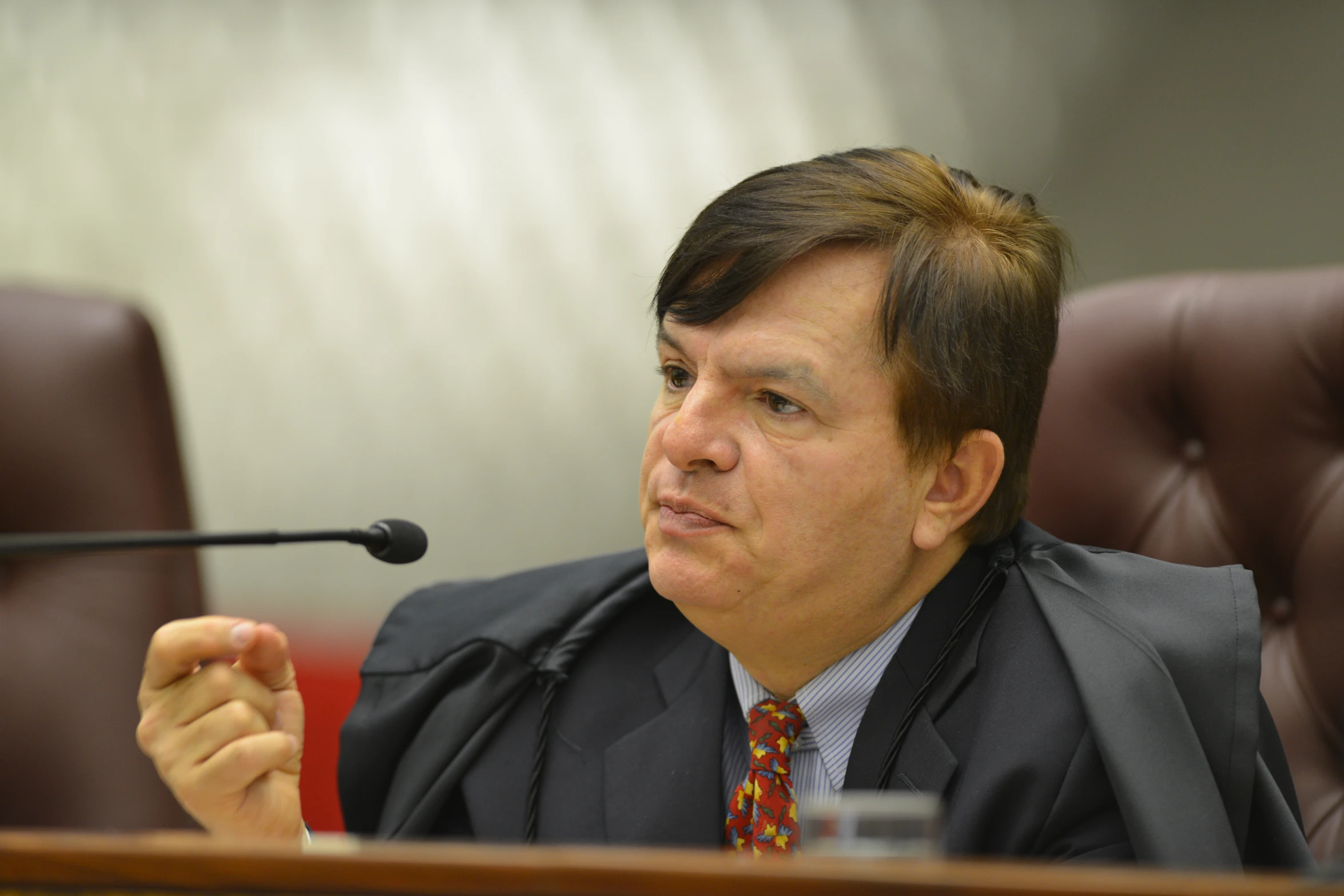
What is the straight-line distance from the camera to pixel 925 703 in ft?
3.91

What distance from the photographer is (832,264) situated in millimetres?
1194

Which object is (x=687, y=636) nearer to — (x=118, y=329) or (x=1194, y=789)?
(x=1194, y=789)

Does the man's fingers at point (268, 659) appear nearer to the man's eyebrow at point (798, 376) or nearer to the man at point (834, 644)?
the man at point (834, 644)

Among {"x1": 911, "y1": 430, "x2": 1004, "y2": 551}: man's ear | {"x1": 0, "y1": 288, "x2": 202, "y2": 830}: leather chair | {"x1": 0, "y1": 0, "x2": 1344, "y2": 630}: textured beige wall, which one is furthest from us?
{"x1": 0, "y1": 0, "x2": 1344, "y2": 630}: textured beige wall

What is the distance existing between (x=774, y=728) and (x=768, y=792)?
0.07 meters

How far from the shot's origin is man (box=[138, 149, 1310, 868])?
3.44 ft

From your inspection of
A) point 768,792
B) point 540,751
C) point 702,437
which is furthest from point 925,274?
point 540,751

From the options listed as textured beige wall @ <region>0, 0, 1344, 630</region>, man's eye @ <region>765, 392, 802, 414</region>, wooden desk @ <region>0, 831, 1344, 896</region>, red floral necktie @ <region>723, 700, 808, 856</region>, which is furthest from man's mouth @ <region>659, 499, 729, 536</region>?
textured beige wall @ <region>0, 0, 1344, 630</region>

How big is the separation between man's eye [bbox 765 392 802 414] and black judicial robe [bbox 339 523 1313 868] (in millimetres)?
255

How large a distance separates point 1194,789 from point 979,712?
211 mm

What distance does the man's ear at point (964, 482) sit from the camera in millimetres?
1252

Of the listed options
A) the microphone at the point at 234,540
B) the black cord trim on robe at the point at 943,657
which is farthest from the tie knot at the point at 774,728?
the microphone at the point at 234,540

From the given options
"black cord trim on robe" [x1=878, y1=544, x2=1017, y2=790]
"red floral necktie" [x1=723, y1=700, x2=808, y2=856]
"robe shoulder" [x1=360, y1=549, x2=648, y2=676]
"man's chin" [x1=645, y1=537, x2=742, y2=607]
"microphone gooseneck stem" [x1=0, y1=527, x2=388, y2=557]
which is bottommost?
"red floral necktie" [x1=723, y1=700, x2=808, y2=856]

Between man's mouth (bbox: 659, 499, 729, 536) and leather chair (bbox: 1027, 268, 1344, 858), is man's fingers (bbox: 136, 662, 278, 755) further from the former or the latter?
leather chair (bbox: 1027, 268, 1344, 858)
